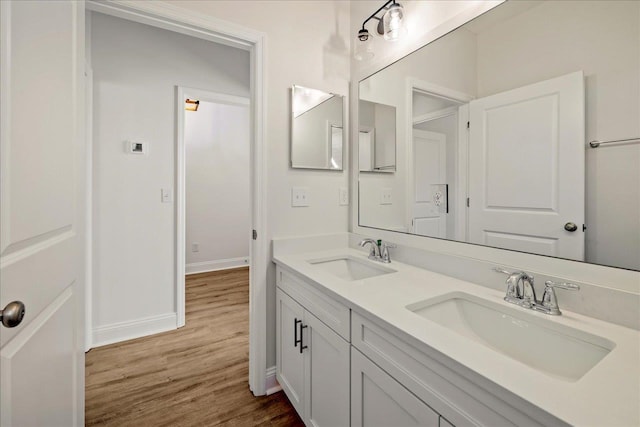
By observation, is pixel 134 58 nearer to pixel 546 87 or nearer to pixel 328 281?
pixel 328 281

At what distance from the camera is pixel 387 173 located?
5.53 feet

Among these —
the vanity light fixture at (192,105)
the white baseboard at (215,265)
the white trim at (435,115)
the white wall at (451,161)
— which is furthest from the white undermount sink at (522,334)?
the vanity light fixture at (192,105)

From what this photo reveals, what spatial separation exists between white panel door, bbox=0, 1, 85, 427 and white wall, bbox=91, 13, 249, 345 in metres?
1.29

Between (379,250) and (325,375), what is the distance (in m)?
0.67

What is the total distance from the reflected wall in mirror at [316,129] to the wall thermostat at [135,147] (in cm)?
136

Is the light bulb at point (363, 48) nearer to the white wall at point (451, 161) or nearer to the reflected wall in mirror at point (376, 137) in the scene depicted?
the reflected wall in mirror at point (376, 137)

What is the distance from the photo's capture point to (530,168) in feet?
3.34

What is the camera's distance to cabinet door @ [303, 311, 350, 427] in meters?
1.04

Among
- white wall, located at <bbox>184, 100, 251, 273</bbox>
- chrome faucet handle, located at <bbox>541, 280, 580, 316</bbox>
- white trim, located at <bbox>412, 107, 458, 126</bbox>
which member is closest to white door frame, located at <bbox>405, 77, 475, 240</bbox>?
A: white trim, located at <bbox>412, 107, 458, 126</bbox>

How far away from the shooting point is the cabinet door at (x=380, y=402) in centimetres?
74

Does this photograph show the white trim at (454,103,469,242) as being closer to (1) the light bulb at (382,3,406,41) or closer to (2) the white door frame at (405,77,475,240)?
(2) the white door frame at (405,77,475,240)

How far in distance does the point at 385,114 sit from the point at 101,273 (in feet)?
7.58

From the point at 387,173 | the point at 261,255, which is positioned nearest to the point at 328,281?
the point at 261,255

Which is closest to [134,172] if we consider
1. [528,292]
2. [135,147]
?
[135,147]
